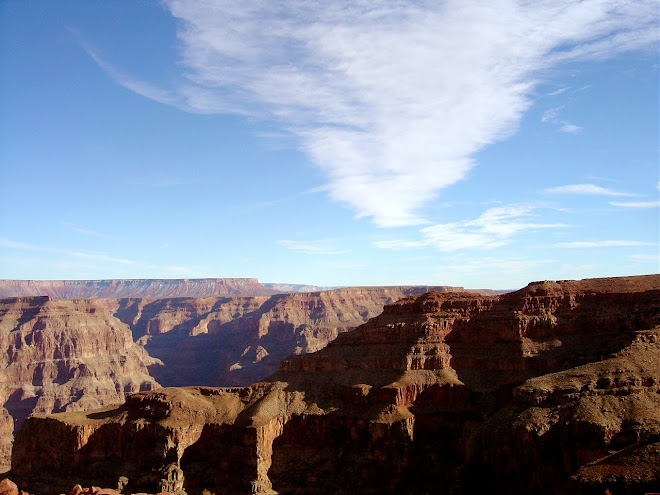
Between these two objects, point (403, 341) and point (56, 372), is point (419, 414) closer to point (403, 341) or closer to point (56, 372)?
point (403, 341)

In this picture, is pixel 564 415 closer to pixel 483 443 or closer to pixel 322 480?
pixel 483 443

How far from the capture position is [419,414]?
257ft

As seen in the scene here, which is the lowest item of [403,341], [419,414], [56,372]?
[56,372]

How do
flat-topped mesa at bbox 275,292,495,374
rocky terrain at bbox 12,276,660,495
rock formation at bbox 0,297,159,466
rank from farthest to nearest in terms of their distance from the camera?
rock formation at bbox 0,297,159,466 → flat-topped mesa at bbox 275,292,495,374 → rocky terrain at bbox 12,276,660,495

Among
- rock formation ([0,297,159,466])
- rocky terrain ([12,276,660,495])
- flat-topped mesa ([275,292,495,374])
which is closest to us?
rocky terrain ([12,276,660,495])

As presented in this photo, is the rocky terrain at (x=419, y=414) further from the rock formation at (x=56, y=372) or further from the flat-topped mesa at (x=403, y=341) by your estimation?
the rock formation at (x=56, y=372)

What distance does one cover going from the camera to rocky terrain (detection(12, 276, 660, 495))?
6325 cm

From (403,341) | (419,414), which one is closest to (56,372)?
(403,341)

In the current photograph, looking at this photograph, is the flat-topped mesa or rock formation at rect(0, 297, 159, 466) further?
rock formation at rect(0, 297, 159, 466)

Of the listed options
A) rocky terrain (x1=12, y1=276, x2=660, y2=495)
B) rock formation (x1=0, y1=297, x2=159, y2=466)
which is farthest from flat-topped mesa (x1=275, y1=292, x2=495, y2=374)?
rock formation (x1=0, y1=297, x2=159, y2=466)

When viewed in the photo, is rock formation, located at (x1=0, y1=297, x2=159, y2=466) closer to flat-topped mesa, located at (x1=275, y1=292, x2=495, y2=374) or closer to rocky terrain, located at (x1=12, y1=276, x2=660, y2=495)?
rocky terrain, located at (x1=12, y1=276, x2=660, y2=495)

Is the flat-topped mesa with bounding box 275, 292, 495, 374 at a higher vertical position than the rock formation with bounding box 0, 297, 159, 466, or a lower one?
higher

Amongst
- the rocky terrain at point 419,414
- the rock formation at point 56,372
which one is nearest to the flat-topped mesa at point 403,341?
the rocky terrain at point 419,414

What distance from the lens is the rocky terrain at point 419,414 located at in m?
63.2
